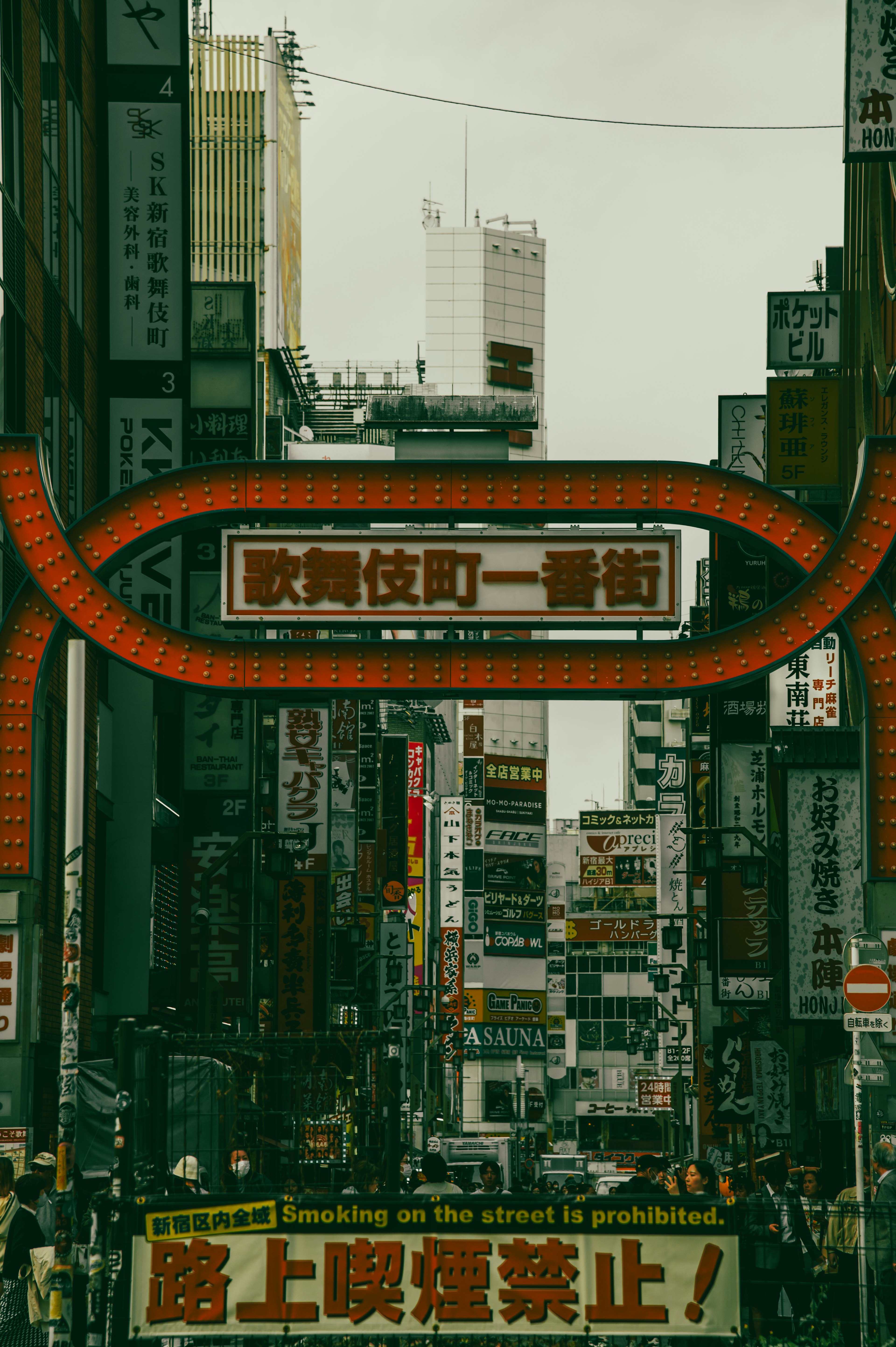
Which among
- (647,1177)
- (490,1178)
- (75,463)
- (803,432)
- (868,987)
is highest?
(803,432)

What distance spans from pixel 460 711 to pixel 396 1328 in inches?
4833

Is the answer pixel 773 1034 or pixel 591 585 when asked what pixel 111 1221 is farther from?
pixel 773 1034

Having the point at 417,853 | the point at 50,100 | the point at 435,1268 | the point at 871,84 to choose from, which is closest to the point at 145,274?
the point at 50,100

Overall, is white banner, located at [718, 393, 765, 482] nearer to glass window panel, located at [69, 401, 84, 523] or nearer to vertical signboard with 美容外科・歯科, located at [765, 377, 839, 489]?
vertical signboard with 美容外科・歯科, located at [765, 377, 839, 489]

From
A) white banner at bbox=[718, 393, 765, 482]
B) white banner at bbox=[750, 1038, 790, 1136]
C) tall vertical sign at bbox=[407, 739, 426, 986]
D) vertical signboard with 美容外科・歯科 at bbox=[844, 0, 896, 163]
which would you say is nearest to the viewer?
vertical signboard with 美容外科・歯科 at bbox=[844, 0, 896, 163]

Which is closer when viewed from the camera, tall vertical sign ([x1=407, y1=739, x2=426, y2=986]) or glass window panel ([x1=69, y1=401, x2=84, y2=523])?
glass window panel ([x1=69, y1=401, x2=84, y2=523])

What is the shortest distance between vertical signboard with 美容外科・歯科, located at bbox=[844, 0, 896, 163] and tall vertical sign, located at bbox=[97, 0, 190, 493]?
12.2 meters

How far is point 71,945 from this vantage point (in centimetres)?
1268

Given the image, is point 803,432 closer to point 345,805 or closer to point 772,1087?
point 772,1087

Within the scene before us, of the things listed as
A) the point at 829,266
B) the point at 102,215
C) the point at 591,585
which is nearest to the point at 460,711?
the point at 829,266

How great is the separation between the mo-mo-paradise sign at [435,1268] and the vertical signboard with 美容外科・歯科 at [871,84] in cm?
1408

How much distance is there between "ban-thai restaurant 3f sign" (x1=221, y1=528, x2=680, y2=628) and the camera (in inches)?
614

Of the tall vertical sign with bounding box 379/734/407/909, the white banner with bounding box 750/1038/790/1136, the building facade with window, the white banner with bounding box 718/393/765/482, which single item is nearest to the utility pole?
the building facade with window

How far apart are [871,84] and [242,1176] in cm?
1364
